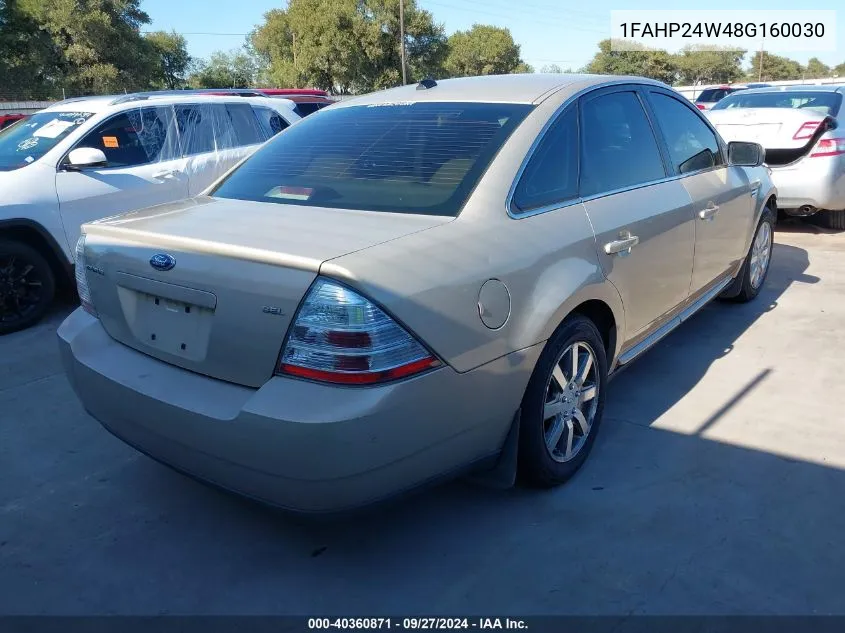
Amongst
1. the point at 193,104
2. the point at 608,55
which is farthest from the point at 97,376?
the point at 608,55

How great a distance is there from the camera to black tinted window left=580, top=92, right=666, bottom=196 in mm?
3191

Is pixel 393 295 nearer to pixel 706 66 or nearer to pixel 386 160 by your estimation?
pixel 386 160

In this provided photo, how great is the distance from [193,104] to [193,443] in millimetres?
5056

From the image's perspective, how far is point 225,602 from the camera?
2.35 m

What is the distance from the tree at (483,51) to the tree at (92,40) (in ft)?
93.4

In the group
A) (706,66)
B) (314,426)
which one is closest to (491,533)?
(314,426)

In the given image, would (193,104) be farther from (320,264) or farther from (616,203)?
(320,264)

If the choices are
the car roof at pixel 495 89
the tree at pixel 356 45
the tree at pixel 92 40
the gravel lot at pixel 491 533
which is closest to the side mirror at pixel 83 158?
the gravel lot at pixel 491 533

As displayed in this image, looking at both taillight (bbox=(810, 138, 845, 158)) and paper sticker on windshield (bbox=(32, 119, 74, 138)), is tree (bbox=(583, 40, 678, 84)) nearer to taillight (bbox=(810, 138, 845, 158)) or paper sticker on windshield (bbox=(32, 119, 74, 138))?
taillight (bbox=(810, 138, 845, 158))

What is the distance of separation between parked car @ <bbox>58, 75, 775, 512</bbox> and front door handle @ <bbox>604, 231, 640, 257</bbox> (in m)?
0.01

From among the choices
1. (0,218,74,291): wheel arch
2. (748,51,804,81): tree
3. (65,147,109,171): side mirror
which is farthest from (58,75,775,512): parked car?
(748,51,804,81): tree

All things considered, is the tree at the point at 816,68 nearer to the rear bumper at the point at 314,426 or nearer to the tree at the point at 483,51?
the tree at the point at 483,51

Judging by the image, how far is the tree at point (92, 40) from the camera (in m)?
38.7

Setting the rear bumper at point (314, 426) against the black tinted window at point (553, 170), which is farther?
the black tinted window at point (553, 170)
